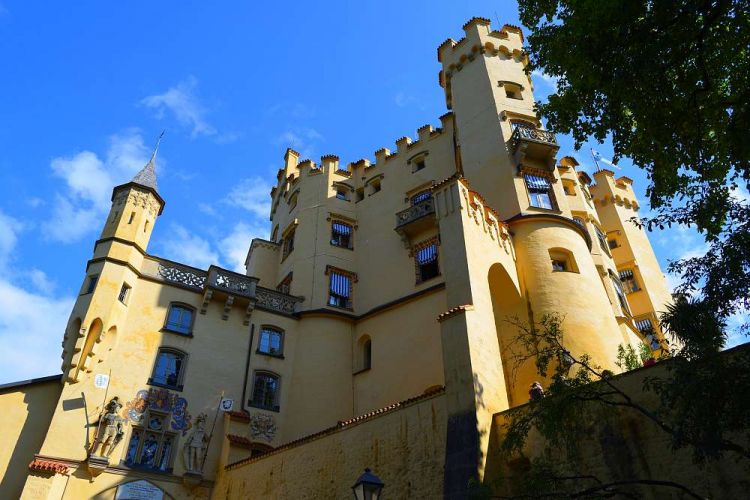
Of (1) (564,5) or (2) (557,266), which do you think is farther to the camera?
(2) (557,266)

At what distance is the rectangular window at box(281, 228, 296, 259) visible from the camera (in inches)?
1229

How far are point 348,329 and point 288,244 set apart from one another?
736 centimetres

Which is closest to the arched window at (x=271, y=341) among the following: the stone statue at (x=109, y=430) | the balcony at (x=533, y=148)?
the stone statue at (x=109, y=430)

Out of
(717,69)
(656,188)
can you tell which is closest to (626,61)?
(717,69)

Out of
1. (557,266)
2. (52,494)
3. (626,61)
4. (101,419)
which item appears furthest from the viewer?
(557,266)

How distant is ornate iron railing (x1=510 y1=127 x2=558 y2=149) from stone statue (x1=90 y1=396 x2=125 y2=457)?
63.0 feet

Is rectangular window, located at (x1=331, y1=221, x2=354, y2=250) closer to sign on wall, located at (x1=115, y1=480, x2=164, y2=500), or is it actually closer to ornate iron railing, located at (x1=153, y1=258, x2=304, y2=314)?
ornate iron railing, located at (x1=153, y1=258, x2=304, y2=314)

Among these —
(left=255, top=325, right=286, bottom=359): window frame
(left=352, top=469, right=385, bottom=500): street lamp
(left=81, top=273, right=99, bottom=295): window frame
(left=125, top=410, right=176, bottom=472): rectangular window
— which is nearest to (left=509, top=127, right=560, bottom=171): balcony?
(left=255, top=325, right=286, bottom=359): window frame

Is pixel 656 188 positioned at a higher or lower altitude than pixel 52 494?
higher

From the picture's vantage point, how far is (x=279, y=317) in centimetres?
2622

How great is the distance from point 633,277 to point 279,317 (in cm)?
2115

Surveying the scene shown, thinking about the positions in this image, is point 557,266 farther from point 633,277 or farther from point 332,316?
point 633,277

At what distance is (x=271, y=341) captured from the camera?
25594mm

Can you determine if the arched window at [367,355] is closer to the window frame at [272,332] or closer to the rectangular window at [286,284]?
the window frame at [272,332]
